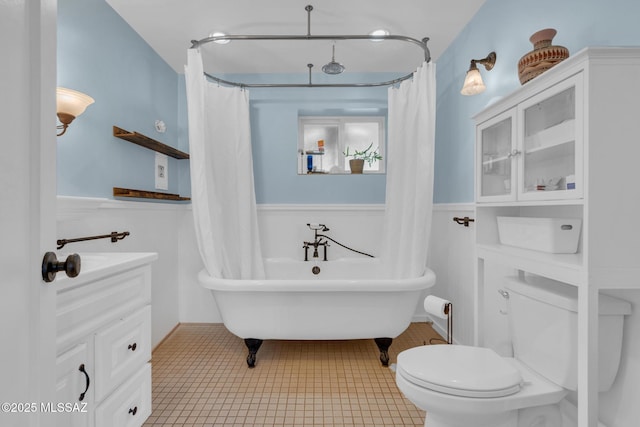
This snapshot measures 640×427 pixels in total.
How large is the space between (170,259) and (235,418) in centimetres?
161

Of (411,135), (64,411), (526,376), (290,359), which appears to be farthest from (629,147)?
(290,359)

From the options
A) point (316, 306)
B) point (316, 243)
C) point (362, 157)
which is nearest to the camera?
Result: point (316, 306)

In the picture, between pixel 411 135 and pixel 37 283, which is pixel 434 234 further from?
pixel 37 283

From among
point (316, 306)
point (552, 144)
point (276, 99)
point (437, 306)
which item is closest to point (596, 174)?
point (552, 144)

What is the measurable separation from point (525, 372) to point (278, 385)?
54.2 inches

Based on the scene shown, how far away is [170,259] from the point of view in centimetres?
287

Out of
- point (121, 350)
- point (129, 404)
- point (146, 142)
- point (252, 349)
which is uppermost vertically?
point (146, 142)

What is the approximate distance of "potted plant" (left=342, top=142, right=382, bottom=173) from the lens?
3.12m

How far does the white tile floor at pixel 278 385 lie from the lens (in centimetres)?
173

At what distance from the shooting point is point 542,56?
51.8 inches

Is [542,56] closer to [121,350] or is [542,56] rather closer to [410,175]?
[410,175]

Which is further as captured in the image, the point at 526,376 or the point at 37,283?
the point at 526,376

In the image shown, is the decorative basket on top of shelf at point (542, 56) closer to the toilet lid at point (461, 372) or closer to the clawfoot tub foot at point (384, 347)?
the toilet lid at point (461, 372)

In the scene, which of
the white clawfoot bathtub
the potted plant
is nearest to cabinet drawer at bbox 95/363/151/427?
the white clawfoot bathtub
